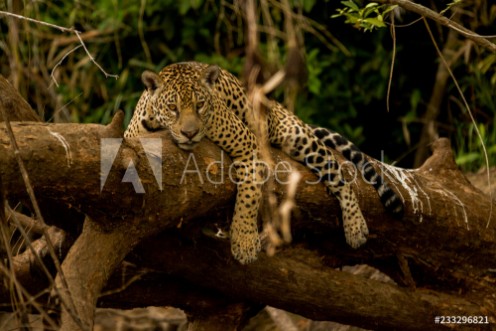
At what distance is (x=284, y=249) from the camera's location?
6.46 meters

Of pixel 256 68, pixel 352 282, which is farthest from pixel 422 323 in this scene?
pixel 256 68

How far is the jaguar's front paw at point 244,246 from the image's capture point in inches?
225

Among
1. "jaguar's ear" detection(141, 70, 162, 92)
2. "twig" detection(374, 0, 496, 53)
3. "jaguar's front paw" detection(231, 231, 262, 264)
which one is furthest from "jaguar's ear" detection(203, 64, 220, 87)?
"twig" detection(374, 0, 496, 53)

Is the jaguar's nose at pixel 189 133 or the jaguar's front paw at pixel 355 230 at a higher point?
the jaguar's nose at pixel 189 133

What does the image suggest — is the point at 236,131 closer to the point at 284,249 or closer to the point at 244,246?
the point at 244,246

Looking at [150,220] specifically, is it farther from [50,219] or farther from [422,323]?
[422,323]

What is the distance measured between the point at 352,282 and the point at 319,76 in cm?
480

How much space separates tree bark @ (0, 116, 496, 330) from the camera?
4684mm

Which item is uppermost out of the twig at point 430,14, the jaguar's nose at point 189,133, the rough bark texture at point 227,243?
the twig at point 430,14

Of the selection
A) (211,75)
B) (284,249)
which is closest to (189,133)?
(211,75)

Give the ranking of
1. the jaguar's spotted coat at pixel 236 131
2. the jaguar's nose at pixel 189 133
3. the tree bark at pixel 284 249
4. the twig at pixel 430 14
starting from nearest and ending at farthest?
the twig at pixel 430 14, the tree bark at pixel 284 249, the jaguar's nose at pixel 189 133, the jaguar's spotted coat at pixel 236 131

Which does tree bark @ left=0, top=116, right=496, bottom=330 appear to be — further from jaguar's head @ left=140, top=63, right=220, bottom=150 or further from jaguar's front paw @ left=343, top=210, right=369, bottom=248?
jaguar's head @ left=140, top=63, right=220, bottom=150

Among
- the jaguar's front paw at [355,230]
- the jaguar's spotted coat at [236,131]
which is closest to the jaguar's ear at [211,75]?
the jaguar's spotted coat at [236,131]

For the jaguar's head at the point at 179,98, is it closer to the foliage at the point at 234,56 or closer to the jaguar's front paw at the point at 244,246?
the jaguar's front paw at the point at 244,246
